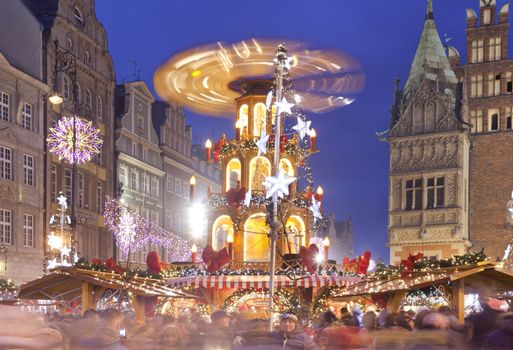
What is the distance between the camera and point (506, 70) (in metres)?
38.5

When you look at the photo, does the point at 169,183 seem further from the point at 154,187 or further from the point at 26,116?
the point at 26,116

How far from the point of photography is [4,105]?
32.5m

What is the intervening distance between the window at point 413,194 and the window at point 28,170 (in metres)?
19.2

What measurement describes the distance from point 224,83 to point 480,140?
1962cm

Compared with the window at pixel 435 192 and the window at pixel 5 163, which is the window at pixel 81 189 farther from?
the window at pixel 435 192

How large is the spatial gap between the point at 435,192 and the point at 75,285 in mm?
24073

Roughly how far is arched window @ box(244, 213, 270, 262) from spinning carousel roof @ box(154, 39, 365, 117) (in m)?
4.39

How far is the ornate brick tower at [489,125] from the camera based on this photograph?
124 ft

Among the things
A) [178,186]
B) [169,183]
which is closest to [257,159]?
[169,183]

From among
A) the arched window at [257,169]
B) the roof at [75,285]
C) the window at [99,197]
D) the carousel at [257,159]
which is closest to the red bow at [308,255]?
the carousel at [257,159]

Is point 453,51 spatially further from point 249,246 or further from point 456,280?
point 456,280

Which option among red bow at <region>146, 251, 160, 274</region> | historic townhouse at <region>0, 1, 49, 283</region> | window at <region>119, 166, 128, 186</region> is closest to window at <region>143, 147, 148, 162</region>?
window at <region>119, 166, 128, 186</region>

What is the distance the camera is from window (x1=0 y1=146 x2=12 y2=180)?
31906 millimetres

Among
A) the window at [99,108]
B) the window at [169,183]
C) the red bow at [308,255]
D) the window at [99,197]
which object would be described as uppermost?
the window at [99,108]
